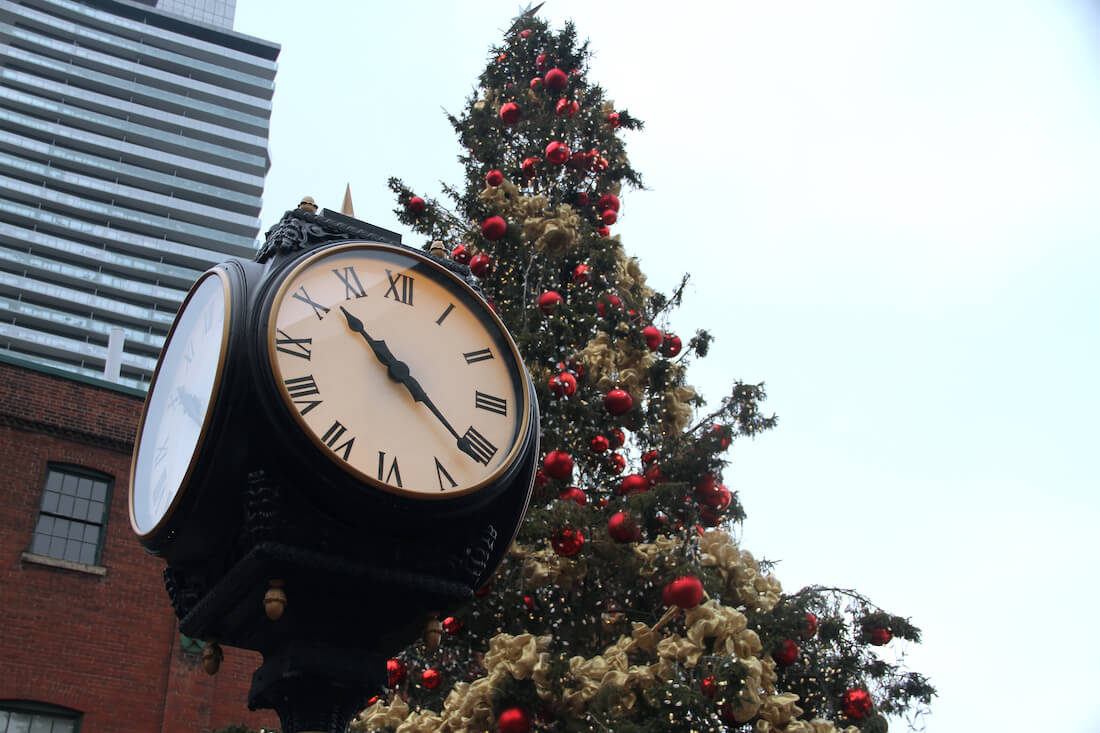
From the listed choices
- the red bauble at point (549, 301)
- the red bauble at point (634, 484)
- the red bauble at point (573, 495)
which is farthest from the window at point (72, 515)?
the red bauble at point (634, 484)

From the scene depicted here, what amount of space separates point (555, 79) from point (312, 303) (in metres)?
9.25

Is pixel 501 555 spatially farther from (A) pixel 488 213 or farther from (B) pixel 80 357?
(B) pixel 80 357

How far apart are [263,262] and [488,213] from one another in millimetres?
7788

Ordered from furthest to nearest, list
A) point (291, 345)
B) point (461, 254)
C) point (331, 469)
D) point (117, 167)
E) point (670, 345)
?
point (117, 167)
point (670, 345)
point (461, 254)
point (291, 345)
point (331, 469)

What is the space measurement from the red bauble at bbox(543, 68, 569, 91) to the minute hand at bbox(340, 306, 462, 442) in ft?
30.2

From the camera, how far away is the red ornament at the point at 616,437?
8.79 meters

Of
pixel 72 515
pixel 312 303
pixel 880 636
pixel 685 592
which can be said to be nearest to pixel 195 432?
pixel 312 303

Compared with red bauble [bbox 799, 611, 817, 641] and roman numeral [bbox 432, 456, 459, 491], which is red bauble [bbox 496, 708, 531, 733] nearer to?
red bauble [bbox 799, 611, 817, 641]

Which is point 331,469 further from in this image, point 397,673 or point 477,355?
point 397,673

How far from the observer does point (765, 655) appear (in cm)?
680

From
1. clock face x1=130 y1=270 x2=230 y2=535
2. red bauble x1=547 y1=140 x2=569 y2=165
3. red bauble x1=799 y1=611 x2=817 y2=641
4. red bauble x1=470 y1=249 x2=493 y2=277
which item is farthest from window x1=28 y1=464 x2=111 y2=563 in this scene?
clock face x1=130 y1=270 x2=230 y2=535

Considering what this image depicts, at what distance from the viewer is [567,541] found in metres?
7.39

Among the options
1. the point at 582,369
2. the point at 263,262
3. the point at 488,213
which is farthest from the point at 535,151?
the point at 263,262

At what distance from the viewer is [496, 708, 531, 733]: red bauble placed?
651 centimetres
